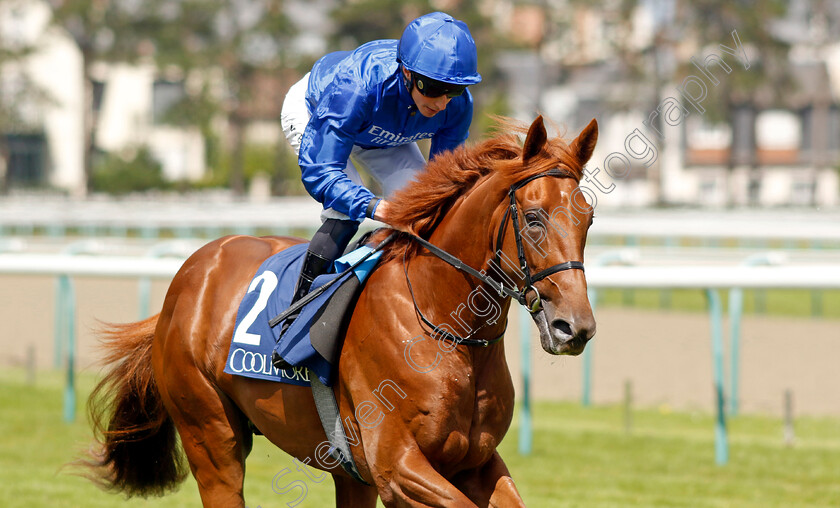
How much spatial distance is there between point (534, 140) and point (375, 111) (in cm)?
63

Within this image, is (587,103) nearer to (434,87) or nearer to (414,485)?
(434,87)

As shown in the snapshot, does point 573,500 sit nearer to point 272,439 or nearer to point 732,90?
point 272,439

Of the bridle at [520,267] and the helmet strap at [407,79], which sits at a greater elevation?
the helmet strap at [407,79]

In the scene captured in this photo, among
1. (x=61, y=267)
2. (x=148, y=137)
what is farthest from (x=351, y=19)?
(x=61, y=267)

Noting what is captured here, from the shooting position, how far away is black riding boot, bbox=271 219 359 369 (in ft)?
10.7

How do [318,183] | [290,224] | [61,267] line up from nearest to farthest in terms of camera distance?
[318,183]
[61,267]
[290,224]

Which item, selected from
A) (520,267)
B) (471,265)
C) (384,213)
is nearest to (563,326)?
(520,267)

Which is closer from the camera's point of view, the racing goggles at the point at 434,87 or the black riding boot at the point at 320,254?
the racing goggles at the point at 434,87

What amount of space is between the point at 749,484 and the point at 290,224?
10.4 meters

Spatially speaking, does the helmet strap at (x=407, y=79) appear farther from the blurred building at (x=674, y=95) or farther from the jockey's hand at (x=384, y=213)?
the blurred building at (x=674, y=95)

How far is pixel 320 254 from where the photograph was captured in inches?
128

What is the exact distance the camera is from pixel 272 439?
136 inches

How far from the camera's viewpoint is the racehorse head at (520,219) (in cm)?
255

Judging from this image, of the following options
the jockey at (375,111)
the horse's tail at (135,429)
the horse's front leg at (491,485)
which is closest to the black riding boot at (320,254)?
the jockey at (375,111)
